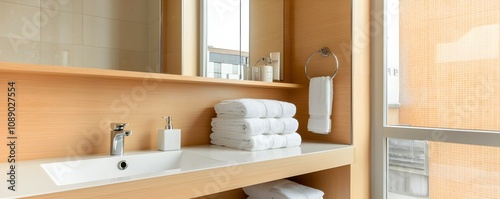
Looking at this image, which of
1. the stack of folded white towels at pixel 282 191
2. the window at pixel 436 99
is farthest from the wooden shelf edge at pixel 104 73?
the window at pixel 436 99

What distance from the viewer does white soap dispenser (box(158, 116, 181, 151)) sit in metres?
1.17

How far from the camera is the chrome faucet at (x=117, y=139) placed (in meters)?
1.07

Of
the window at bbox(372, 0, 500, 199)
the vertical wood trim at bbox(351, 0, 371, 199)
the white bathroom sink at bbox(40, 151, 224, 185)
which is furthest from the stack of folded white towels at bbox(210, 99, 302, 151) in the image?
the window at bbox(372, 0, 500, 199)

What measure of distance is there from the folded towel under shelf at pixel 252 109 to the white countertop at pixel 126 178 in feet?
0.49

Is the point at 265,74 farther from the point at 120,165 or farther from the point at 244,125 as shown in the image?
the point at 120,165

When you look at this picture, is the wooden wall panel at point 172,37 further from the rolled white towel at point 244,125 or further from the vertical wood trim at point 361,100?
the vertical wood trim at point 361,100

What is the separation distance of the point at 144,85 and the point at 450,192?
4.48ft

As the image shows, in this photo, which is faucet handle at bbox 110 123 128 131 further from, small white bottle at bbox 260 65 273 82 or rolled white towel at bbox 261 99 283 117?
small white bottle at bbox 260 65 273 82

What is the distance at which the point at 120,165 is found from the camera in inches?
41.4

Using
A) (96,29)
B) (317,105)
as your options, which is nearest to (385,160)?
(317,105)

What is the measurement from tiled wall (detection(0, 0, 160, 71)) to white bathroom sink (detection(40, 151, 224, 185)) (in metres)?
0.34

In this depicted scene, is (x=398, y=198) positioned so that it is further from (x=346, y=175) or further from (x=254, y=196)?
(x=254, y=196)

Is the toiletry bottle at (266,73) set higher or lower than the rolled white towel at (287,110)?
higher

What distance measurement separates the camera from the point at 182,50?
131 cm
